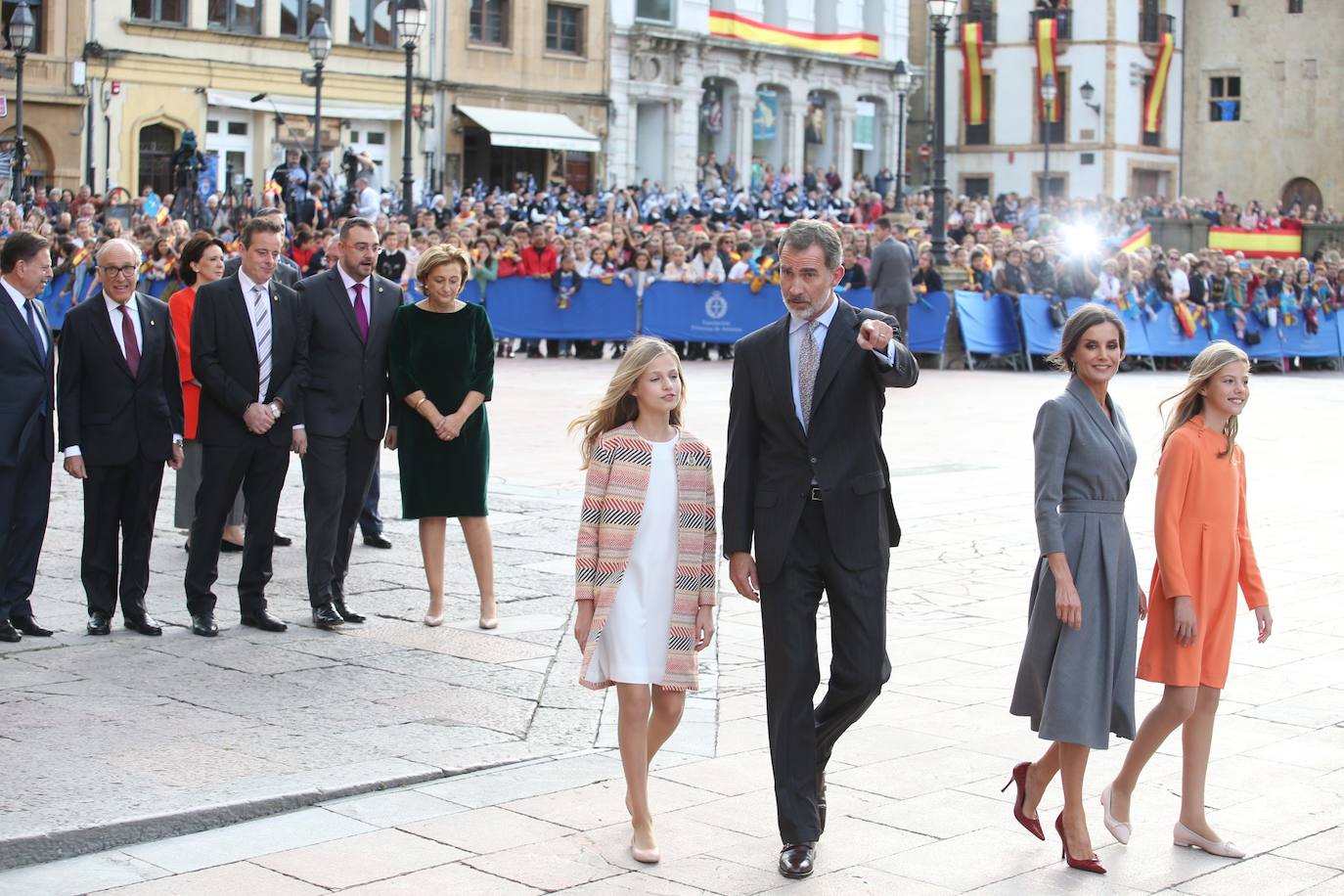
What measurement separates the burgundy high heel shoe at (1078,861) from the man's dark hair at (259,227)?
15.9 feet

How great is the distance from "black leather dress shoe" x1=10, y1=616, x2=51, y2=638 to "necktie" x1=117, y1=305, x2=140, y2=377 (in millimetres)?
1189

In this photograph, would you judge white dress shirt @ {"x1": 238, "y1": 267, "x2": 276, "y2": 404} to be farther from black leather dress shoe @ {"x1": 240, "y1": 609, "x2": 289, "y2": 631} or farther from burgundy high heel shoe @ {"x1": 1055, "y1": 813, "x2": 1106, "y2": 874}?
burgundy high heel shoe @ {"x1": 1055, "y1": 813, "x2": 1106, "y2": 874}

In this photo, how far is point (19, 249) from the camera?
824 cm

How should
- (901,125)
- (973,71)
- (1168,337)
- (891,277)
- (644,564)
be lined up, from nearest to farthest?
(644,564), (891,277), (1168,337), (901,125), (973,71)

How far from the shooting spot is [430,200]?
39.1 m

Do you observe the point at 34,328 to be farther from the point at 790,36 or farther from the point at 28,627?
→ the point at 790,36

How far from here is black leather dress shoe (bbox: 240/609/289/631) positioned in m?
8.49

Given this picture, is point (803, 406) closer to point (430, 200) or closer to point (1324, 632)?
point (1324, 632)

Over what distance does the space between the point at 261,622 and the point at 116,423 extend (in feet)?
3.58

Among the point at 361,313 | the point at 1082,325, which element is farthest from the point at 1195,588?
the point at 361,313

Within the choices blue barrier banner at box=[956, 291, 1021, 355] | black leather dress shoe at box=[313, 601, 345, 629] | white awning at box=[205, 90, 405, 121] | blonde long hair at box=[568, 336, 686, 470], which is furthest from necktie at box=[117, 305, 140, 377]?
white awning at box=[205, 90, 405, 121]

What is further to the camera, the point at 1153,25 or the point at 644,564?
the point at 1153,25

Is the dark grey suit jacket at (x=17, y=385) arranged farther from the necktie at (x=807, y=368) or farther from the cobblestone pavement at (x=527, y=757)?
the necktie at (x=807, y=368)

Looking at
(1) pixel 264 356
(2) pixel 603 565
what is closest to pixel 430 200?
(1) pixel 264 356
